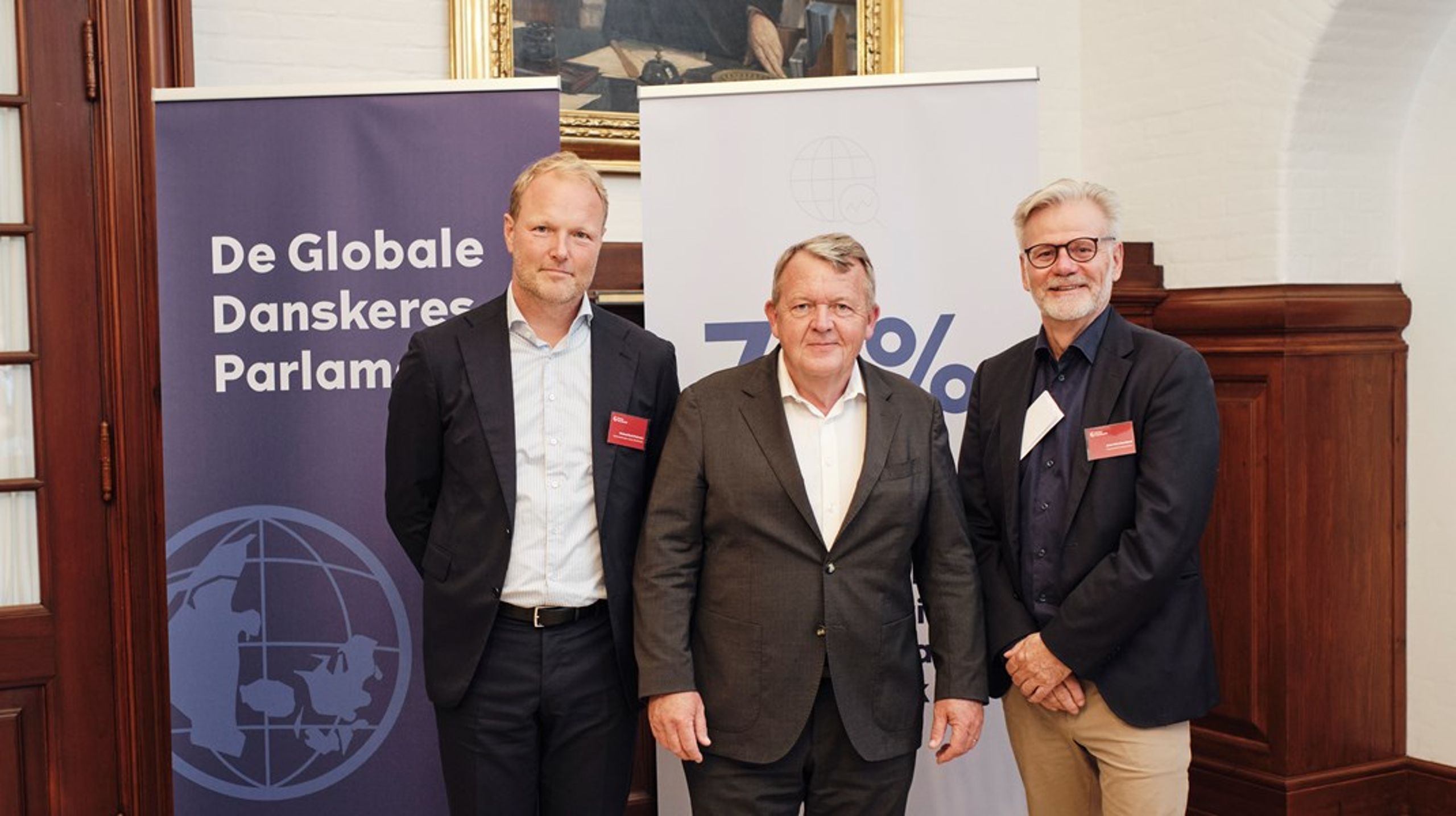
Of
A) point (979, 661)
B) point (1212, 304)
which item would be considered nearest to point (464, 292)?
point (979, 661)

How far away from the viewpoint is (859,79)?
306cm

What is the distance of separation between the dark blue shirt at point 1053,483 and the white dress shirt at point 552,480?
0.77 metres

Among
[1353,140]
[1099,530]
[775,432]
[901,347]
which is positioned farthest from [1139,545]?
[1353,140]

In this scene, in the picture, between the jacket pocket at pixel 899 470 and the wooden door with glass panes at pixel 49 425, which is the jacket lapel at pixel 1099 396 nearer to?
the jacket pocket at pixel 899 470

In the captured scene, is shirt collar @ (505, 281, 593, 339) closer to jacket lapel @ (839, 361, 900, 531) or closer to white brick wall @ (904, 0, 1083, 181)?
jacket lapel @ (839, 361, 900, 531)

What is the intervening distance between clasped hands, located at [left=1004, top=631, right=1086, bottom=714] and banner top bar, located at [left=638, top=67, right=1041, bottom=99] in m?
1.41

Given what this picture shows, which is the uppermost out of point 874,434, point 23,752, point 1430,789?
point 874,434

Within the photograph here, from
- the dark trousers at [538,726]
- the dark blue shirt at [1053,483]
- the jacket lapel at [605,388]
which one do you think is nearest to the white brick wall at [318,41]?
the jacket lapel at [605,388]

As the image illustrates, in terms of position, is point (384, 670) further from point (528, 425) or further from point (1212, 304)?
point (1212, 304)

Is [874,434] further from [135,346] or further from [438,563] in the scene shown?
[135,346]

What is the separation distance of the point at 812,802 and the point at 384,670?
118 centimetres

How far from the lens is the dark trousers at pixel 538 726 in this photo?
7.43 ft

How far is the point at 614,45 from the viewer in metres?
3.83

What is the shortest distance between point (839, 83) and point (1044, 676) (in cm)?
152
